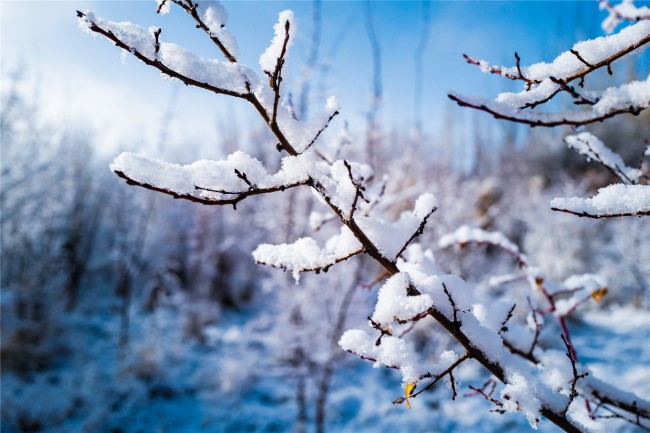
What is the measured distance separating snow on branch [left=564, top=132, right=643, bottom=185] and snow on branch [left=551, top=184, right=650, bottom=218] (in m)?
0.39

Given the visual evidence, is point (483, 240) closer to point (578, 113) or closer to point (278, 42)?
point (578, 113)

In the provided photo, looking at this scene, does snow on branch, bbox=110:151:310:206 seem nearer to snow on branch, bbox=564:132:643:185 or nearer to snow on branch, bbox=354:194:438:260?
snow on branch, bbox=354:194:438:260

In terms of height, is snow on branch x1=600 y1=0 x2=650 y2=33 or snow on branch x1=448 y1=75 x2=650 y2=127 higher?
snow on branch x1=600 y1=0 x2=650 y2=33

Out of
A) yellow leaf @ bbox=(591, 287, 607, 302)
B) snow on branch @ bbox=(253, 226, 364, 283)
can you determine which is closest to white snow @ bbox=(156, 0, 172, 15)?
snow on branch @ bbox=(253, 226, 364, 283)

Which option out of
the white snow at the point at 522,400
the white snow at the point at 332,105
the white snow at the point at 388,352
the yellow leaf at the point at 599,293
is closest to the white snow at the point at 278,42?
the white snow at the point at 332,105

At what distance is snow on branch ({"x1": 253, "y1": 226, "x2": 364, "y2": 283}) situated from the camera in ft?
2.74

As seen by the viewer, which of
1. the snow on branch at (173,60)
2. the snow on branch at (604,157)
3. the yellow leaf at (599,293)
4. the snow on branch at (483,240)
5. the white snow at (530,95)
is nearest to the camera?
the snow on branch at (173,60)

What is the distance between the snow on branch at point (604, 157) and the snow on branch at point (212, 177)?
89cm

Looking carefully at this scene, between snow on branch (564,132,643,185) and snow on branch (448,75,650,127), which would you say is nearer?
snow on branch (448,75,650,127)

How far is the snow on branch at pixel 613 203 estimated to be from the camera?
76cm

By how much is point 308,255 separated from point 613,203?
2.09 feet

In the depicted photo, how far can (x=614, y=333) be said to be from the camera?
6.65 meters

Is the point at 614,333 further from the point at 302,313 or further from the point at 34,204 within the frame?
the point at 34,204

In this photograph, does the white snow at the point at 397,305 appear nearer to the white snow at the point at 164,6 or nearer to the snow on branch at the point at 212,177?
the snow on branch at the point at 212,177
